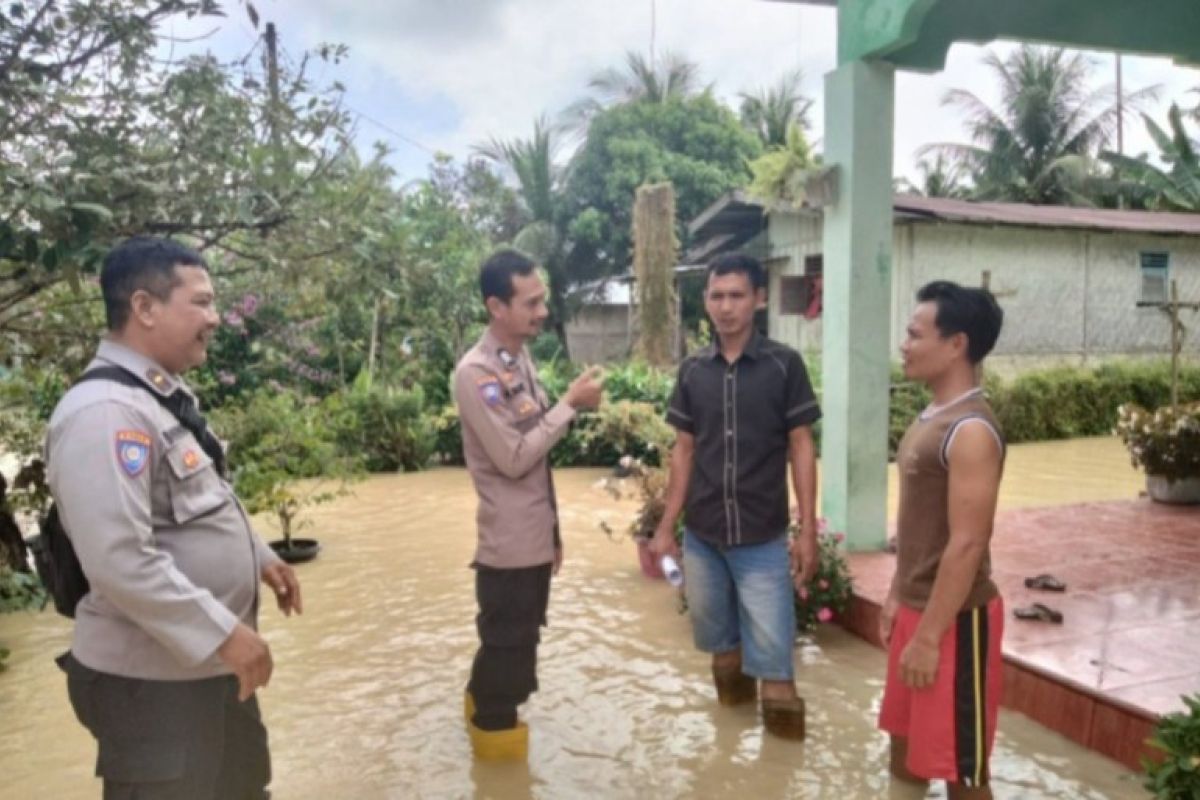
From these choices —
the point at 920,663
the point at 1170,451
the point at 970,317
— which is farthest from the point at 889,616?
the point at 1170,451

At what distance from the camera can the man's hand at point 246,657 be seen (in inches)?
70.2

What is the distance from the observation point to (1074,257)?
1379 centimetres

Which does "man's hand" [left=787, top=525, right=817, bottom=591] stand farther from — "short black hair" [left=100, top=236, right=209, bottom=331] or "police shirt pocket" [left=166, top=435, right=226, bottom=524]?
"short black hair" [left=100, top=236, right=209, bottom=331]

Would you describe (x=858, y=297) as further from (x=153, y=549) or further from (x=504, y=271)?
(x=153, y=549)

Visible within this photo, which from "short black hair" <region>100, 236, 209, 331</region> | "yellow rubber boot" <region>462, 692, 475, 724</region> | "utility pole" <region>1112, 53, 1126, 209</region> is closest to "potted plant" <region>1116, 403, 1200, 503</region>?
"yellow rubber boot" <region>462, 692, 475, 724</region>

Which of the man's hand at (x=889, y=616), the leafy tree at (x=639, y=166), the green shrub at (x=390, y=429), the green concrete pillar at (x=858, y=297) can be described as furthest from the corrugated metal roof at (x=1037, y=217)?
the man's hand at (x=889, y=616)

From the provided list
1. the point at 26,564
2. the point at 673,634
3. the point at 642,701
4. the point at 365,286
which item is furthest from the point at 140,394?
the point at 26,564

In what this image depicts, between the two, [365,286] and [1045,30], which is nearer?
[365,286]

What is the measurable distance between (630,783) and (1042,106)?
24.2 m

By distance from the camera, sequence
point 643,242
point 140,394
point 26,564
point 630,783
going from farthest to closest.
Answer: point 643,242
point 26,564
point 630,783
point 140,394

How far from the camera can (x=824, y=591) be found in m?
4.41

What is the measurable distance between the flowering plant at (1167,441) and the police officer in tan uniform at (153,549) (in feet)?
22.3

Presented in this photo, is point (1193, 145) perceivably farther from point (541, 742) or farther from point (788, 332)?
point (541, 742)

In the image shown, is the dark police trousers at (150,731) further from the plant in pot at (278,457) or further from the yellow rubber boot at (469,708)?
the plant in pot at (278,457)
